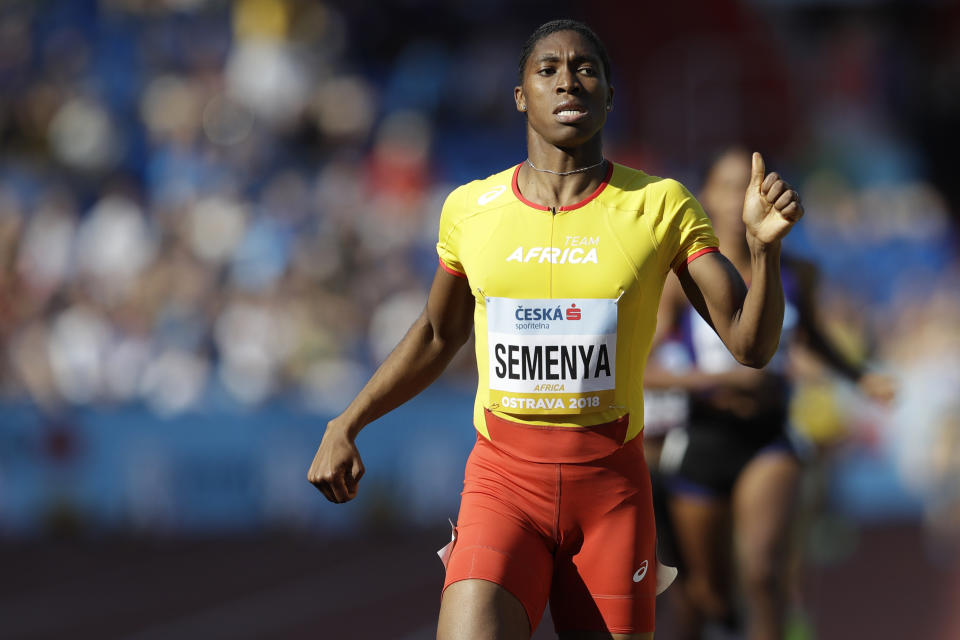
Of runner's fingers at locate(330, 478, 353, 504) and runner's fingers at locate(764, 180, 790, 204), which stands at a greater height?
runner's fingers at locate(764, 180, 790, 204)

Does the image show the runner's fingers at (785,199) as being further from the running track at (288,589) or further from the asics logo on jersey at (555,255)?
the running track at (288,589)

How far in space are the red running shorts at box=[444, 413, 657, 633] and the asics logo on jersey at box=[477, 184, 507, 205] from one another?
660 mm

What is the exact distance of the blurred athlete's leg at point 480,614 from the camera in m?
3.72

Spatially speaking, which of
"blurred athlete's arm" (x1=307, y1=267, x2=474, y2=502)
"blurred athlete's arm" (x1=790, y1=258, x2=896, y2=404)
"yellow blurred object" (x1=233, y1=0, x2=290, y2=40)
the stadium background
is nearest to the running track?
the stadium background

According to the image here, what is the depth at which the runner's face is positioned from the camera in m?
3.91

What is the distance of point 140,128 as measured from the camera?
54.6ft

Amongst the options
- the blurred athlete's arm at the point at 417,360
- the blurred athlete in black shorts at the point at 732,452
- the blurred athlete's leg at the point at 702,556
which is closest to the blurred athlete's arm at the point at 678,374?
the blurred athlete in black shorts at the point at 732,452

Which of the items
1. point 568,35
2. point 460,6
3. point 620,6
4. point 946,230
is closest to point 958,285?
point 946,230

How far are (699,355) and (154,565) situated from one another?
7007mm

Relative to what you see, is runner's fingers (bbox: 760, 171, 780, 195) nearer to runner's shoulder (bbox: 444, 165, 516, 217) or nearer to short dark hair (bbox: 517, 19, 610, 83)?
short dark hair (bbox: 517, 19, 610, 83)

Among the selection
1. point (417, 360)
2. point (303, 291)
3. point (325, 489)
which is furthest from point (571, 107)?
point (303, 291)

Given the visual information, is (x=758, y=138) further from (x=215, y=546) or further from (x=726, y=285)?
(x=726, y=285)

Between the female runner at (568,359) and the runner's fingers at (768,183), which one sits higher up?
the runner's fingers at (768,183)

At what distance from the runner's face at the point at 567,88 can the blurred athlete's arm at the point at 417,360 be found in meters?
0.54
